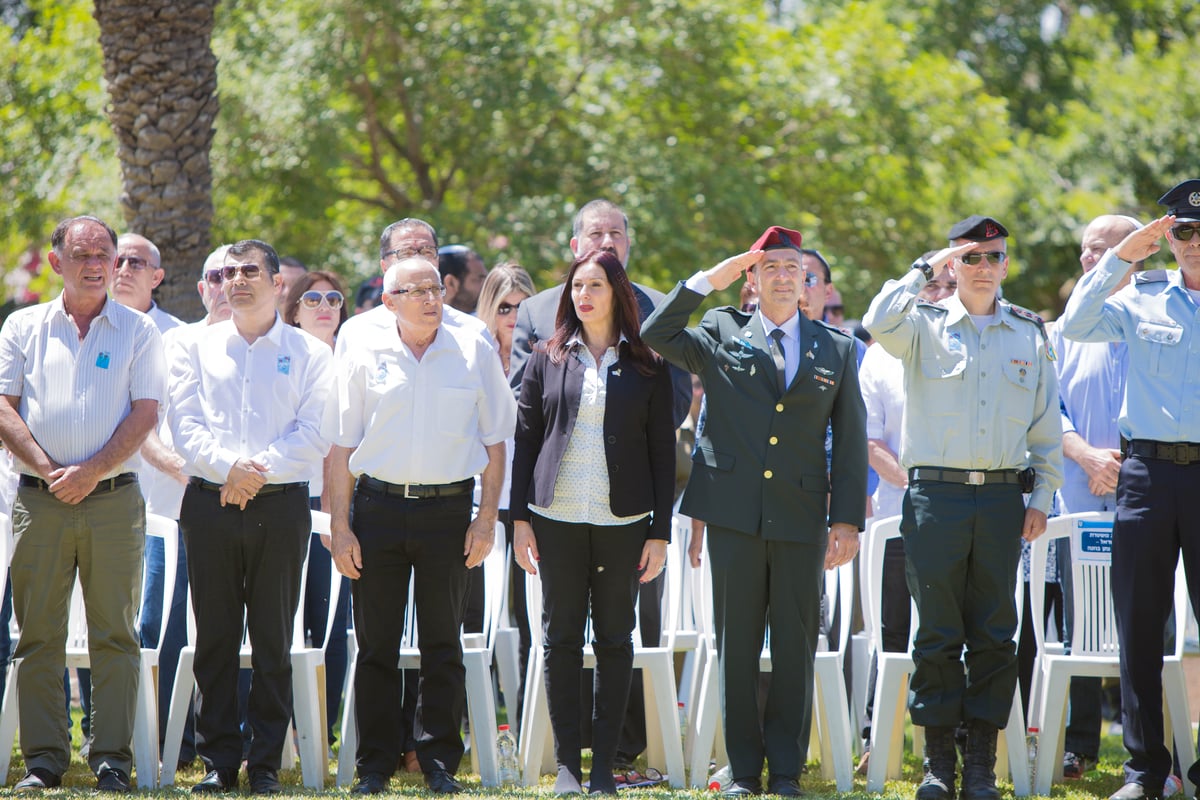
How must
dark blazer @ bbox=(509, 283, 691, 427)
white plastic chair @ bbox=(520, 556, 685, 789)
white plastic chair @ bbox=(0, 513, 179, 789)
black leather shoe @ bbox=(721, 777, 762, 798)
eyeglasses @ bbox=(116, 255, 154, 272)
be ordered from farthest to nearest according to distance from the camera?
eyeglasses @ bbox=(116, 255, 154, 272) < dark blazer @ bbox=(509, 283, 691, 427) < white plastic chair @ bbox=(520, 556, 685, 789) < white plastic chair @ bbox=(0, 513, 179, 789) < black leather shoe @ bbox=(721, 777, 762, 798)

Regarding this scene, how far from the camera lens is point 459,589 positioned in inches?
213

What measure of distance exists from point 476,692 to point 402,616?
54 cm

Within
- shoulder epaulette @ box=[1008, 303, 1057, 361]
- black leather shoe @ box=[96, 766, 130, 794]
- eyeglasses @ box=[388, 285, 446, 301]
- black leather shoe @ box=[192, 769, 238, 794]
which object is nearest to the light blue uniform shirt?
shoulder epaulette @ box=[1008, 303, 1057, 361]

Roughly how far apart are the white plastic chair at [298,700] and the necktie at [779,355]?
2031 millimetres

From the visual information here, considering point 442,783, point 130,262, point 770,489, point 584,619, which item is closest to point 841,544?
point 770,489

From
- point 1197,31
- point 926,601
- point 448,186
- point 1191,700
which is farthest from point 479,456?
point 1197,31

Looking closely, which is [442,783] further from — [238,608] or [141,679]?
[141,679]

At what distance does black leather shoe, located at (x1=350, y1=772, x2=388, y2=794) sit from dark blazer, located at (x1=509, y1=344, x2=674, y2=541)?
1164 mm

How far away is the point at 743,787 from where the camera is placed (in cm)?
517

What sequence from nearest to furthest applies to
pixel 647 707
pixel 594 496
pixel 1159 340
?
1. pixel 594 496
2. pixel 1159 340
3. pixel 647 707

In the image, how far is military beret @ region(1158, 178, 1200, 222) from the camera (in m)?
5.32

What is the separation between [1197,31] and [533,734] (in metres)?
16.8

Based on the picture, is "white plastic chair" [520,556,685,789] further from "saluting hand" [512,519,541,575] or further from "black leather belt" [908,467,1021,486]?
"black leather belt" [908,467,1021,486]

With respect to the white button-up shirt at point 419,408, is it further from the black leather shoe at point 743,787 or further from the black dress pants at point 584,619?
the black leather shoe at point 743,787
